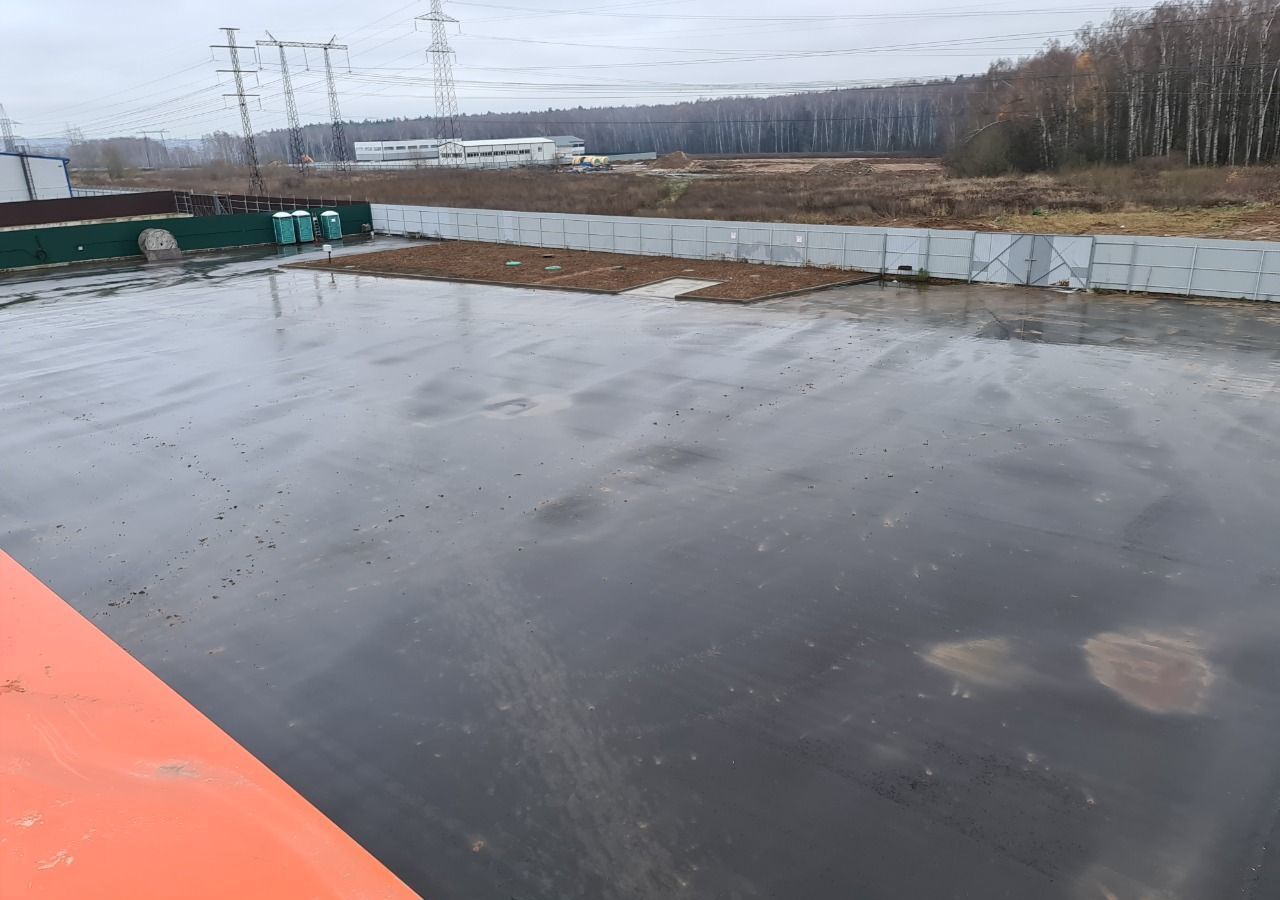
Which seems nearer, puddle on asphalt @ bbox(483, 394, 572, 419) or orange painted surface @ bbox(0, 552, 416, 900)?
orange painted surface @ bbox(0, 552, 416, 900)

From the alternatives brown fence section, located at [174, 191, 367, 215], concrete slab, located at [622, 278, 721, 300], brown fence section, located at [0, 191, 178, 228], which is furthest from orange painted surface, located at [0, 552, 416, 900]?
brown fence section, located at [0, 191, 178, 228]

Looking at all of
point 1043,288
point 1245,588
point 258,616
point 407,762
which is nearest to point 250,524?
point 258,616

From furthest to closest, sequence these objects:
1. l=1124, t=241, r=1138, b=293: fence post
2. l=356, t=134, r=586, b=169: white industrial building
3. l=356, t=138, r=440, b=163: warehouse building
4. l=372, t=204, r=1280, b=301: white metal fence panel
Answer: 1. l=356, t=138, r=440, b=163: warehouse building
2. l=356, t=134, r=586, b=169: white industrial building
3. l=1124, t=241, r=1138, b=293: fence post
4. l=372, t=204, r=1280, b=301: white metal fence panel

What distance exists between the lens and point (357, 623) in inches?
358

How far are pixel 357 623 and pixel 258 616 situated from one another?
1180mm

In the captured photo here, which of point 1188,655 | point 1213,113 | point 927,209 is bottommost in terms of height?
point 1188,655

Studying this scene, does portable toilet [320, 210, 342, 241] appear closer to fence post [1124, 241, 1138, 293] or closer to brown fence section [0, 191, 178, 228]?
brown fence section [0, 191, 178, 228]

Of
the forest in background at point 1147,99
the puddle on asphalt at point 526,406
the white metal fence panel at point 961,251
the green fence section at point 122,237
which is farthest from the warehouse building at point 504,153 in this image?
the puddle on asphalt at point 526,406

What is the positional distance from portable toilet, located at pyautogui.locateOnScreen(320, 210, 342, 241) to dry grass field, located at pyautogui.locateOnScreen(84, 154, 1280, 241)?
11406 millimetres

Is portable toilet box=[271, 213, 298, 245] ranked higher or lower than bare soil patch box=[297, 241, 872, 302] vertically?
higher

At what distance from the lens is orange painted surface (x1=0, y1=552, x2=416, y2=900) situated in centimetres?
479

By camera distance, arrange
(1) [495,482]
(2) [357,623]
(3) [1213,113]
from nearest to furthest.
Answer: (2) [357,623]
(1) [495,482]
(3) [1213,113]

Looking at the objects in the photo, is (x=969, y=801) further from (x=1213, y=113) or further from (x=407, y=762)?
(x=1213, y=113)

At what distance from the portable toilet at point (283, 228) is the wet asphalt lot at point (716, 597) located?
82.5ft
